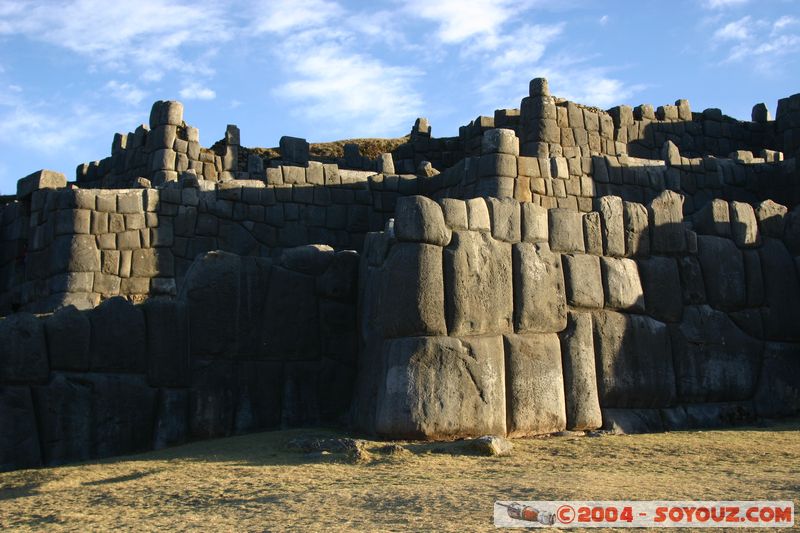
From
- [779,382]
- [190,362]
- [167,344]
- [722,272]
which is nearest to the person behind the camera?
[167,344]

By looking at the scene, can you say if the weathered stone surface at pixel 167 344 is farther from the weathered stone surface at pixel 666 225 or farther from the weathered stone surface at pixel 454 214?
the weathered stone surface at pixel 666 225

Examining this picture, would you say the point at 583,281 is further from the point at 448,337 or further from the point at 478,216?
the point at 448,337

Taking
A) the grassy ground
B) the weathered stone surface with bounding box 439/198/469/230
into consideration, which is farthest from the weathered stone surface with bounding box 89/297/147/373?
the weathered stone surface with bounding box 439/198/469/230

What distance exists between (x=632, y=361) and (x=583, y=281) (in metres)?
1.06

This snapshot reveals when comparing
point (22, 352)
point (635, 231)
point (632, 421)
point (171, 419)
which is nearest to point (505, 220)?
point (635, 231)

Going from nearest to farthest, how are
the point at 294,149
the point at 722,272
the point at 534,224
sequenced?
the point at 534,224 < the point at 722,272 < the point at 294,149

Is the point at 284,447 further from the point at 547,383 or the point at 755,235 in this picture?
the point at 755,235

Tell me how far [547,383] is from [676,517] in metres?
3.94

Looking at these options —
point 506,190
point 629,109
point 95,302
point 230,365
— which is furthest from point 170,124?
point 230,365

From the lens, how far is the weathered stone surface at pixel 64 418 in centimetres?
989

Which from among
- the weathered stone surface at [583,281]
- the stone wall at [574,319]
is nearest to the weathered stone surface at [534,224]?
the stone wall at [574,319]

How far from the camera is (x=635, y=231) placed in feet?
38.9

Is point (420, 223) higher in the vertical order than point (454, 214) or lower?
lower

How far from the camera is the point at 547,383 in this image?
10.4m
